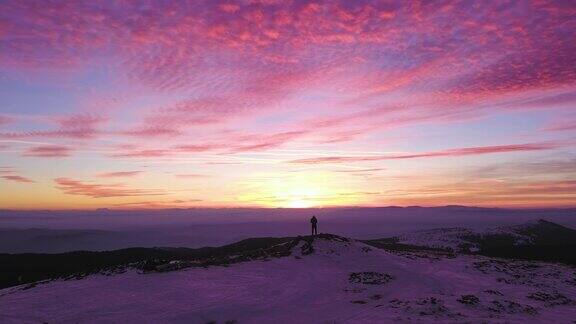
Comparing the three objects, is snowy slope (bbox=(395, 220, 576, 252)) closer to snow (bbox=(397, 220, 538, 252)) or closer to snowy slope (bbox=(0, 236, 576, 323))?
snow (bbox=(397, 220, 538, 252))

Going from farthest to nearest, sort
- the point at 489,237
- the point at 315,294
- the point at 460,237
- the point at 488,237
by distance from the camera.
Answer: the point at 489,237, the point at 488,237, the point at 460,237, the point at 315,294

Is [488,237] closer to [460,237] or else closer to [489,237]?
[489,237]

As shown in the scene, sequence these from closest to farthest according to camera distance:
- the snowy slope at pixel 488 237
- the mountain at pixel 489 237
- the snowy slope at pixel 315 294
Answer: the snowy slope at pixel 315 294 < the mountain at pixel 489 237 < the snowy slope at pixel 488 237

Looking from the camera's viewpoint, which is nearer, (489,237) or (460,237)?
(460,237)

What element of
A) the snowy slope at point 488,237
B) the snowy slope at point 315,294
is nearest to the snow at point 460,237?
the snowy slope at point 488,237

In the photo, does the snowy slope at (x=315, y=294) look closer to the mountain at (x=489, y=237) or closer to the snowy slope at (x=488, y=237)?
the mountain at (x=489, y=237)

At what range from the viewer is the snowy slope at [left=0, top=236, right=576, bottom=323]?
21.4m

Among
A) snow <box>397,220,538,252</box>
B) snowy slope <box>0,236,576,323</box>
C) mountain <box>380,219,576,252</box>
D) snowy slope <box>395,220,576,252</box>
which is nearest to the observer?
snowy slope <box>0,236,576,323</box>

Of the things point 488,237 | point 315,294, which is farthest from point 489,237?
point 315,294

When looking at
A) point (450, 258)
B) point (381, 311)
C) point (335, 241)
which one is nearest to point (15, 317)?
point (381, 311)

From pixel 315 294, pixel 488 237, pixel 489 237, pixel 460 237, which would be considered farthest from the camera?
pixel 489 237

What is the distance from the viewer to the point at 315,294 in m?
25.6

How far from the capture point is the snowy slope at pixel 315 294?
2141 cm

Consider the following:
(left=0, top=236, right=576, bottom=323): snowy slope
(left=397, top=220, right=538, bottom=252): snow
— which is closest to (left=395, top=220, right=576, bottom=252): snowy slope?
(left=397, top=220, right=538, bottom=252): snow
